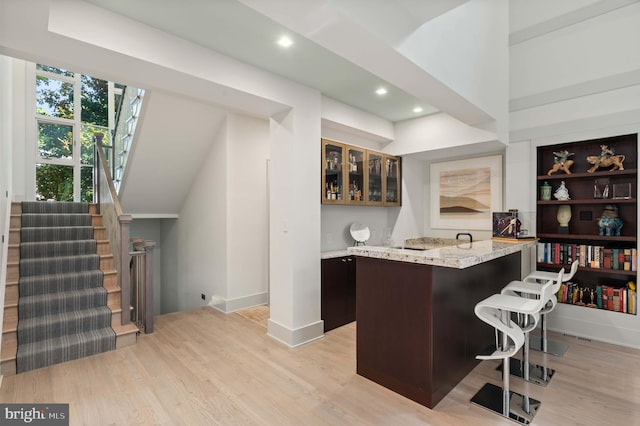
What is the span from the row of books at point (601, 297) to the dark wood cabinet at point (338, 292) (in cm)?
251

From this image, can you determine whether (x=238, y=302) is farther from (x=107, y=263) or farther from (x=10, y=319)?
(x=10, y=319)

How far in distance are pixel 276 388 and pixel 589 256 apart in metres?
3.71

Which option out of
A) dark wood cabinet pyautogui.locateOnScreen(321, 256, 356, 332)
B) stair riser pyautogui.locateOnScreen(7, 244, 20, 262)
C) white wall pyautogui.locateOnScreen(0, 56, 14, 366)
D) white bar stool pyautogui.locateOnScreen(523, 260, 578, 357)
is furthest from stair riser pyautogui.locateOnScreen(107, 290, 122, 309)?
white bar stool pyautogui.locateOnScreen(523, 260, 578, 357)

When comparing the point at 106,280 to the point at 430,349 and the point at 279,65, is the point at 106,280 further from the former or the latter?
the point at 430,349

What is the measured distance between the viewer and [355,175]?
4.36m

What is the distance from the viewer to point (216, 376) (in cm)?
275

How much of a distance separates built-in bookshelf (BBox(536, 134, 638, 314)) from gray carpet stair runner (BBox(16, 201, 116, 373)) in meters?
5.13

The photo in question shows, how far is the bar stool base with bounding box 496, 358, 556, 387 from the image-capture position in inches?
105

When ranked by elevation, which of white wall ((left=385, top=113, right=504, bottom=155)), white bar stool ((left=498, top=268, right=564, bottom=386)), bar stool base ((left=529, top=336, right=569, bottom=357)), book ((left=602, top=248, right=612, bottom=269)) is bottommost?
bar stool base ((left=529, top=336, right=569, bottom=357))

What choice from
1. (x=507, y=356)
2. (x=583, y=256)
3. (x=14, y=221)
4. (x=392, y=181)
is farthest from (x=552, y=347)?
(x=14, y=221)

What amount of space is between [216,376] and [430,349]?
5.87 feet

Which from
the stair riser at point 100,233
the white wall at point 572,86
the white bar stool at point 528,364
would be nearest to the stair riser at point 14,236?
the stair riser at point 100,233

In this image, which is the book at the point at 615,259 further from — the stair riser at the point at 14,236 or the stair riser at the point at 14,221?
the stair riser at the point at 14,221

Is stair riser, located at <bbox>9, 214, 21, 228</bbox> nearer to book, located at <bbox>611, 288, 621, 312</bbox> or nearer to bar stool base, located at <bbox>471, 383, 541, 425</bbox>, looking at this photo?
bar stool base, located at <bbox>471, 383, 541, 425</bbox>
